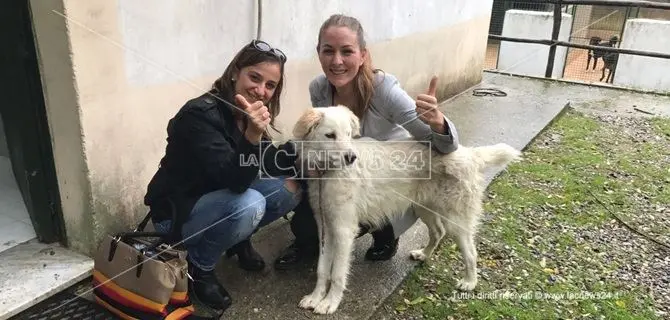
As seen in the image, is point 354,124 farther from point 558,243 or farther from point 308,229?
point 558,243

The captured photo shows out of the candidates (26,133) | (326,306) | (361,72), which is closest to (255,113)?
(361,72)

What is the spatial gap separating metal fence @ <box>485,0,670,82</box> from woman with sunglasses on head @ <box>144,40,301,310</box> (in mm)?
8410

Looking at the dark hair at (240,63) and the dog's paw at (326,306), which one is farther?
the dog's paw at (326,306)

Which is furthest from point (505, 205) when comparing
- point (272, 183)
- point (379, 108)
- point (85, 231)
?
point (85, 231)

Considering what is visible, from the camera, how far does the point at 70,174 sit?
3.05m

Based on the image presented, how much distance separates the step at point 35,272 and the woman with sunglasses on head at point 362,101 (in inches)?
47.9

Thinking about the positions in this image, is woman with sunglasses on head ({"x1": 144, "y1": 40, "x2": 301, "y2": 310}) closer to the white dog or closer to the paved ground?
the paved ground

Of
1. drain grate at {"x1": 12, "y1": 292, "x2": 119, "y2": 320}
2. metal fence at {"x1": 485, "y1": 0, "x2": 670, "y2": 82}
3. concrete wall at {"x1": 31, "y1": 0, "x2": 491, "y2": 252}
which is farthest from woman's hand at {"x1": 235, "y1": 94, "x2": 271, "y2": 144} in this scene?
metal fence at {"x1": 485, "y1": 0, "x2": 670, "y2": 82}

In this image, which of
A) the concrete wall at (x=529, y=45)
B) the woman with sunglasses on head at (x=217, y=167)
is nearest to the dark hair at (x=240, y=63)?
the woman with sunglasses on head at (x=217, y=167)

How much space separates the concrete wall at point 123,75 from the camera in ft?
9.23

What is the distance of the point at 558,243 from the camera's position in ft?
13.0

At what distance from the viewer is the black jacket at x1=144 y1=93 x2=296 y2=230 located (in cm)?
260

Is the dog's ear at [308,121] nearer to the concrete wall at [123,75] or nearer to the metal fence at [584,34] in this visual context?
the concrete wall at [123,75]

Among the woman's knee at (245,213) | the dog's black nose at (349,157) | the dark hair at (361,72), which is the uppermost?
the dark hair at (361,72)
